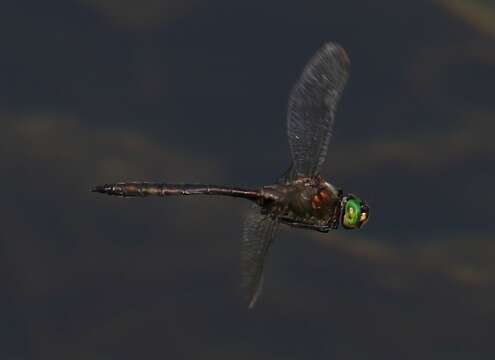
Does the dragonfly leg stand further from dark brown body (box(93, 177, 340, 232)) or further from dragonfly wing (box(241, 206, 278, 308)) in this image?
dragonfly wing (box(241, 206, 278, 308))

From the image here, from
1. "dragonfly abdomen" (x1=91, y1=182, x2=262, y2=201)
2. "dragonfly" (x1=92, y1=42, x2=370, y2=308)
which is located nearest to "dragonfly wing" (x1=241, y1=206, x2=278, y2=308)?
"dragonfly" (x1=92, y1=42, x2=370, y2=308)

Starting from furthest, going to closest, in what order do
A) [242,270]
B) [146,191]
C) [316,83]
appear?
1. [146,191]
2. [316,83]
3. [242,270]

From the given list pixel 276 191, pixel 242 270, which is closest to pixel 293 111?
pixel 276 191

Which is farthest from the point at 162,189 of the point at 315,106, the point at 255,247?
A: the point at 315,106

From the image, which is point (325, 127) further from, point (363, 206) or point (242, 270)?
point (242, 270)

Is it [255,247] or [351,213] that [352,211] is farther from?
[255,247]

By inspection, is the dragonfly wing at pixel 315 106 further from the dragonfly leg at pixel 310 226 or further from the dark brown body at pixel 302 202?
the dragonfly leg at pixel 310 226
